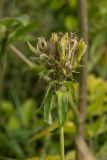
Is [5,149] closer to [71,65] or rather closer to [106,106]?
[106,106]

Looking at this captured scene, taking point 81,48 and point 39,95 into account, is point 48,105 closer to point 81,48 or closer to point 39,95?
point 81,48

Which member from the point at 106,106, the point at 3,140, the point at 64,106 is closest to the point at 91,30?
the point at 106,106

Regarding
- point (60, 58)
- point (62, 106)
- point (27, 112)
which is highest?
point (60, 58)

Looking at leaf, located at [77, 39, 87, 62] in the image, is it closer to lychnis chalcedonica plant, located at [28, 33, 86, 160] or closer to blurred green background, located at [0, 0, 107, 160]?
lychnis chalcedonica plant, located at [28, 33, 86, 160]

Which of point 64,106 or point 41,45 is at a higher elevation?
point 41,45

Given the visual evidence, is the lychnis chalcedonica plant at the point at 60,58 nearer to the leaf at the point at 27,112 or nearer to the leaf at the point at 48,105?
the leaf at the point at 48,105

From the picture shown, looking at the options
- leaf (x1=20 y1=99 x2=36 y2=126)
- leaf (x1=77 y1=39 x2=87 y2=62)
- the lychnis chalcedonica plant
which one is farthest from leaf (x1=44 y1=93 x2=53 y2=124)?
leaf (x1=20 y1=99 x2=36 y2=126)

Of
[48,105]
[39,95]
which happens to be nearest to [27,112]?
[39,95]
